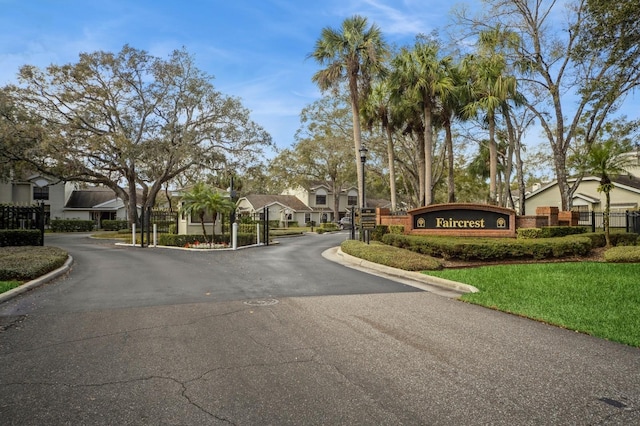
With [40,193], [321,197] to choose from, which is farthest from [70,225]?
[321,197]

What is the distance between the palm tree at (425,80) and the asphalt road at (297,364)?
1687cm

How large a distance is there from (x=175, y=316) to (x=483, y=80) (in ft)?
73.0

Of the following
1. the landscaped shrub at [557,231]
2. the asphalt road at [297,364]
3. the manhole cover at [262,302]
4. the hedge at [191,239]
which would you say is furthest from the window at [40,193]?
the landscaped shrub at [557,231]

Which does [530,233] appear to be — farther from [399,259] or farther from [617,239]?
[399,259]

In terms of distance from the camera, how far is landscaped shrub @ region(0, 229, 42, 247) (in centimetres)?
1714

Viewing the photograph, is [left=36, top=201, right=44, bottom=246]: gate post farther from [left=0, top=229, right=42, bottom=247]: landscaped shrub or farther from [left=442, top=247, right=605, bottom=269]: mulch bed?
[left=442, top=247, right=605, bottom=269]: mulch bed

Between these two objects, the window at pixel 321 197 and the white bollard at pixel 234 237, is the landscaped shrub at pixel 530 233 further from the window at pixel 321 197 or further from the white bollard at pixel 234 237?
the window at pixel 321 197

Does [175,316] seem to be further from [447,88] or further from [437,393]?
[447,88]

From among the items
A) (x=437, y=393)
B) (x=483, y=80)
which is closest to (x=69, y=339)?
(x=437, y=393)

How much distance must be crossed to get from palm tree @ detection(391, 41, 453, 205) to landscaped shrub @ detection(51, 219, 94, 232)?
37.7 m

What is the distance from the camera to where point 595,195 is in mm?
34406

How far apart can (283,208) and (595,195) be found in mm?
38319

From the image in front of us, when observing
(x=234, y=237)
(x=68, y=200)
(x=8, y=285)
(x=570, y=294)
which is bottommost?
(x=570, y=294)

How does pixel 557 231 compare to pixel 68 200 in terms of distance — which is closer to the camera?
pixel 557 231
